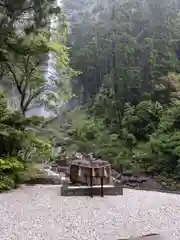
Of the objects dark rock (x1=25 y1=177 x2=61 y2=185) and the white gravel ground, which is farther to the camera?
dark rock (x1=25 y1=177 x2=61 y2=185)

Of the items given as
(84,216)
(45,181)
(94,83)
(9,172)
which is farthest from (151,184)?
(94,83)

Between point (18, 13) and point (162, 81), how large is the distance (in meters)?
7.01

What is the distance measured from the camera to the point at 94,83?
12.9 meters

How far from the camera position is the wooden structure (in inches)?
182

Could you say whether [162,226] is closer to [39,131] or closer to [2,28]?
[39,131]

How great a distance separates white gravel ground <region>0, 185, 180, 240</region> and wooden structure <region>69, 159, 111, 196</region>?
0.36 meters

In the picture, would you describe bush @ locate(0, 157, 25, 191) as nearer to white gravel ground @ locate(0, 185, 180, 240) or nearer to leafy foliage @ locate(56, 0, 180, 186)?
white gravel ground @ locate(0, 185, 180, 240)

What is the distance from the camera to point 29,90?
592cm

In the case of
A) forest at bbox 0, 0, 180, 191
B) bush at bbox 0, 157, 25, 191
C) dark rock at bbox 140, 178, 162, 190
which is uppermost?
forest at bbox 0, 0, 180, 191

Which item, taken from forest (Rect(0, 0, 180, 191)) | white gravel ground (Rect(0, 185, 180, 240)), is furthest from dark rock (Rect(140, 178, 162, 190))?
white gravel ground (Rect(0, 185, 180, 240))

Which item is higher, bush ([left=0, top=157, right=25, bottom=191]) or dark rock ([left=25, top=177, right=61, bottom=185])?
bush ([left=0, top=157, right=25, bottom=191])

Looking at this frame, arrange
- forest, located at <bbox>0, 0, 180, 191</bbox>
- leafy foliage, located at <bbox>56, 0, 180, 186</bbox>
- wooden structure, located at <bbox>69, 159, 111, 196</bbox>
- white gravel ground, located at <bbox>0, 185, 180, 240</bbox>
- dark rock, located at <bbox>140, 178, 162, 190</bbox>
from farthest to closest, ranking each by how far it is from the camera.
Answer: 1. leafy foliage, located at <bbox>56, 0, 180, 186</bbox>
2. dark rock, located at <bbox>140, 178, 162, 190</bbox>
3. forest, located at <bbox>0, 0, 180, 191</bbox>
4. wooden structure, located at <bbox>69, 159, 111, 196</bbox>
5. white gravel ground, located at <bbox>0, 185, 180, 240</bbox>

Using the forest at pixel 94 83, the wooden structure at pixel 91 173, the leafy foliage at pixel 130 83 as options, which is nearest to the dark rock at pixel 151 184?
the forest at pixel 94 83

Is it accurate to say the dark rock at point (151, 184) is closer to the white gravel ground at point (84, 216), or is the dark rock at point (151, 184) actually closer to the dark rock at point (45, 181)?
the white gravel ground at point (84, 216)
